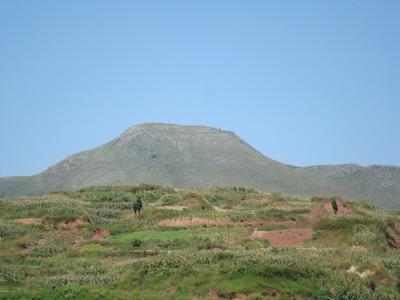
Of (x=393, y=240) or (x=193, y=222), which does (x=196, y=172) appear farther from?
(x=393, y=240)

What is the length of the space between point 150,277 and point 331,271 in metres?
8.80

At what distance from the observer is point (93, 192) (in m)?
90.6

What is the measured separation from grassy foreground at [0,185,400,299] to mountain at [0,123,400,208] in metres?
83.2

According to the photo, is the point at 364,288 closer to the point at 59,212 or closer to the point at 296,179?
the point at 59,212

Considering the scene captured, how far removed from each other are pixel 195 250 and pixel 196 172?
130 m

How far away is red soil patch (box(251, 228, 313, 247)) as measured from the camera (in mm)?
47031

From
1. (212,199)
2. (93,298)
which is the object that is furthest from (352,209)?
(93,298)

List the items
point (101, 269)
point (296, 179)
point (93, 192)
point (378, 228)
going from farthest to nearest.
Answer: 1. point (296, 179)
2. point (93, 192)
3. point (378, 228)
4. point (101, 269)

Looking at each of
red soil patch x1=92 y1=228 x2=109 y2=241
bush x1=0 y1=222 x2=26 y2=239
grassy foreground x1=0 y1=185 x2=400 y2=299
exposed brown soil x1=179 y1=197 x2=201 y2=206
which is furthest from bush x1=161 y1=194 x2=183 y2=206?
bush x1=0 y1=222 x2=26 y2=239

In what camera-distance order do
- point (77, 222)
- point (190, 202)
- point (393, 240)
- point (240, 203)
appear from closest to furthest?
point (393, 240)
point (77, 222)
point (190, 202)
point (240, 203)

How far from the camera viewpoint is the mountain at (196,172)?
16275 cm

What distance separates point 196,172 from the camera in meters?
172

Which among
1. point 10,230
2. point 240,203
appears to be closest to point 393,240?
point 240,203

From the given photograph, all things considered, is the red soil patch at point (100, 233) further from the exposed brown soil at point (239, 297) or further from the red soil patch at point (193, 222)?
the exposed brown soil at point (239, 297)
